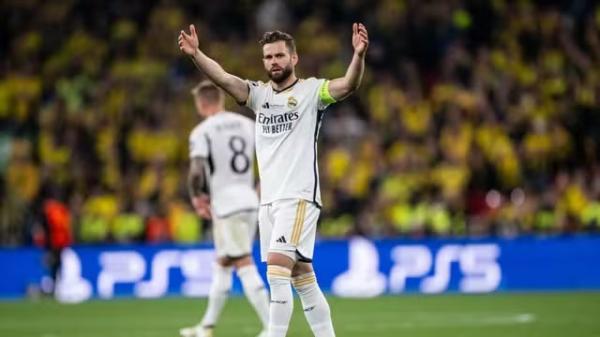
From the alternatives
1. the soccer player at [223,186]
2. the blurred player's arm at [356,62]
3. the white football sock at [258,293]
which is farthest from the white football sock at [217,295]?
the blurred player's arm at [356,62]

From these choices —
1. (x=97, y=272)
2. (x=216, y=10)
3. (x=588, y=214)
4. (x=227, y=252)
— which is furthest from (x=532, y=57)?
(x=227, y=252)

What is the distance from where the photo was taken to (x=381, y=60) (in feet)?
83.4

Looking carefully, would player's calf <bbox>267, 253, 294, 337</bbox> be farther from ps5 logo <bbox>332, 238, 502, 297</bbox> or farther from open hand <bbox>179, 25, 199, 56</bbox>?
ps5 logo <bbox>332, 238, 502, 297</bbox>

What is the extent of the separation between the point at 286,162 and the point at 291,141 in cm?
16

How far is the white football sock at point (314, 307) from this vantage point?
368 inches

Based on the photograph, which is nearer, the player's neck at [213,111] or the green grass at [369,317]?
the player's neck at [213,111]

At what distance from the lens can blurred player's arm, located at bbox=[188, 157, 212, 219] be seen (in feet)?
41.2

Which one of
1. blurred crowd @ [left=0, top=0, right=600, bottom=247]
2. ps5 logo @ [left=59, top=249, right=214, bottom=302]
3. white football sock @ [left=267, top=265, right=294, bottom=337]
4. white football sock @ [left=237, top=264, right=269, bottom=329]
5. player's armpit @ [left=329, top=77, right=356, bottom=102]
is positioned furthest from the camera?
blurred crowd @ [left=0, top=0, right=600, bottom=247]

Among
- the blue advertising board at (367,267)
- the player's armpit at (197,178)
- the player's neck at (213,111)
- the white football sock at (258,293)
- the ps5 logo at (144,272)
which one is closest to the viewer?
the white football sock at (258,293)

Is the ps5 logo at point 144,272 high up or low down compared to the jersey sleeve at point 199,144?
down

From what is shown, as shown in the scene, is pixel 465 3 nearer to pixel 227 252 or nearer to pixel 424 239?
pixel 424 239

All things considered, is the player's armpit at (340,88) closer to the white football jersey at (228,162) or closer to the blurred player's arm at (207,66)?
the blurred player's arm at (207,66)

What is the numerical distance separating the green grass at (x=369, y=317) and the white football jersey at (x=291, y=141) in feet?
11.9

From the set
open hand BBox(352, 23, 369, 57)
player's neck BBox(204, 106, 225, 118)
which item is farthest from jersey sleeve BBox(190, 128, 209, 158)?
open hand BBox(352, 23, 369, 57)
